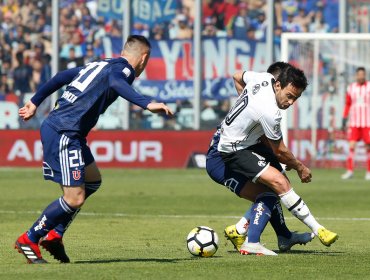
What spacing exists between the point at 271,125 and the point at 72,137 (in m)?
1.94

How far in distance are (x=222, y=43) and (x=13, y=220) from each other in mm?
16127

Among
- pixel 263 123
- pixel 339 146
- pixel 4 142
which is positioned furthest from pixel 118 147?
pixel 263 123

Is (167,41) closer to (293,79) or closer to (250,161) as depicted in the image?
(250,161)

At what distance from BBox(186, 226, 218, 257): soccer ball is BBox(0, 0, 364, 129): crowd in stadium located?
1949 cm

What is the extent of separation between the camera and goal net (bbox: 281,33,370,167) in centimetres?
2773

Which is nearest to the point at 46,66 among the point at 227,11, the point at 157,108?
the point at 227,11

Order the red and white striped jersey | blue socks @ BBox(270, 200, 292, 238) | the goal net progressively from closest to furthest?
blue socks @ BBox(270, 200, 292, 238), the red and white striped jersey, the goal net

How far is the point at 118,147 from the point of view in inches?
1099

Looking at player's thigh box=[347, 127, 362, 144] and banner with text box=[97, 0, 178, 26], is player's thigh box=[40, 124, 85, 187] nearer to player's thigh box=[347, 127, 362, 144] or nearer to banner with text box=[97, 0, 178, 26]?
player's thigh box=[347, 127, 362, 144]

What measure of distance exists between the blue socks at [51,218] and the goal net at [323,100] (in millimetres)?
18289

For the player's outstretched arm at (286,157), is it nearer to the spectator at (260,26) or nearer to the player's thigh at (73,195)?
the player's thigh at (73,195)

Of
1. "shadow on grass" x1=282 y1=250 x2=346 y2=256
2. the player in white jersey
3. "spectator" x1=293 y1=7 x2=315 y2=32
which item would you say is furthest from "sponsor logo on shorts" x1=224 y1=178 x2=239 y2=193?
"spectator" x1=293 y1=7 x2=315 y2=32

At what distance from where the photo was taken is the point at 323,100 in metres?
28.1

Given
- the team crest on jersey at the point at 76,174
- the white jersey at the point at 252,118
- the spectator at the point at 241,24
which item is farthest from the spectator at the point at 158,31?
the team crest on jersey at the point at 76,174
